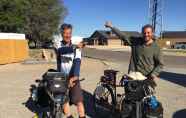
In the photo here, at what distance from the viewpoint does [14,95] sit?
434 inches

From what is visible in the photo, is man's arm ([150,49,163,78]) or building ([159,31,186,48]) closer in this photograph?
man's arm ([150,49,163,78])

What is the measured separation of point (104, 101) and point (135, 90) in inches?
51.1

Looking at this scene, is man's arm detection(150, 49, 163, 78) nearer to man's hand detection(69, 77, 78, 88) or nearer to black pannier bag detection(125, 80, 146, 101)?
black pannier bag detection(125, 80, 146, 101)

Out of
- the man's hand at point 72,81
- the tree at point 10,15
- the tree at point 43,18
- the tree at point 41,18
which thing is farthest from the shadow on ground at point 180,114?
the tree at point 43,18

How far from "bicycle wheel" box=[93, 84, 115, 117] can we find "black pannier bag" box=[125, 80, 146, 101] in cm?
85

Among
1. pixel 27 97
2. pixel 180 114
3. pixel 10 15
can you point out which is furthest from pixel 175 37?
pixel 180 114

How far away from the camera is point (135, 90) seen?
21.1 feet

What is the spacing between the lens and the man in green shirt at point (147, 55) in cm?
664

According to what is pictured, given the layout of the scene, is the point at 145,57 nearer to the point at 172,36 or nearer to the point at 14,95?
the point at 14,95

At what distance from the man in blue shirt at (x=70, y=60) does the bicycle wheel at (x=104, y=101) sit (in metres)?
0.91

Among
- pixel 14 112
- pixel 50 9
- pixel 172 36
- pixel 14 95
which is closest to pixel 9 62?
pixel 14 95

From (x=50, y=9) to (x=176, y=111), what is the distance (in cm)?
6276

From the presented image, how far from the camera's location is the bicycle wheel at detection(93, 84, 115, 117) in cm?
744

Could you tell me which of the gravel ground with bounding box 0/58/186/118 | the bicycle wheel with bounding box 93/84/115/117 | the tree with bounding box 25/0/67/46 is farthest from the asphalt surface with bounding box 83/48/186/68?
the tree with bounding box 25/0/67/46
